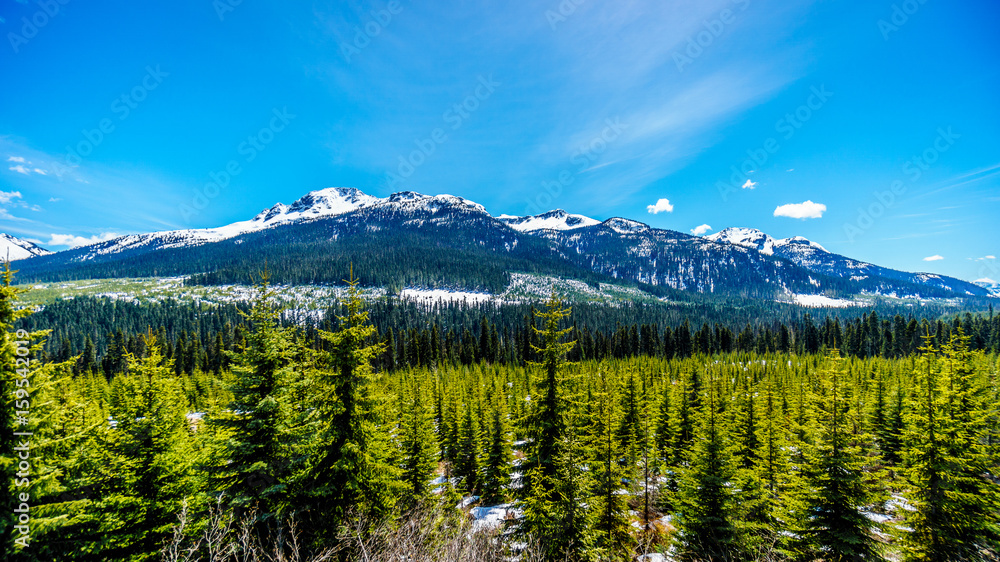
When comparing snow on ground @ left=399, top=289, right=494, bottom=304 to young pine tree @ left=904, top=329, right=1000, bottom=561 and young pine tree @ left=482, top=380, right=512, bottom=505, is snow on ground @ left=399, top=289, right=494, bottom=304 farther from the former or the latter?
young pine tree @ left=904, top=329, right=1000, bottom=561

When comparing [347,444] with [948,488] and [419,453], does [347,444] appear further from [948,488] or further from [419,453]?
[948,488]

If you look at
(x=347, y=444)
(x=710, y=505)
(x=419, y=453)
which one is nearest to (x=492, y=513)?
(x=419, y=453)

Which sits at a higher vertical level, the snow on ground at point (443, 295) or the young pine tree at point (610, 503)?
the snow on ground at point (443, 295)

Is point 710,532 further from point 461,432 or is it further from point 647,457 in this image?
point 461,432

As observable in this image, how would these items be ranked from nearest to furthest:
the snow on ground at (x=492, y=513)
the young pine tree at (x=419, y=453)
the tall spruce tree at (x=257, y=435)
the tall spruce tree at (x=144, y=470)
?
the tall spruce tree at (x=144, y=470) < the tall spruce tree at (x=257, y=435) < the young pine tree at (x=419, y=453) < the snow on ground at (x=492, y=513)

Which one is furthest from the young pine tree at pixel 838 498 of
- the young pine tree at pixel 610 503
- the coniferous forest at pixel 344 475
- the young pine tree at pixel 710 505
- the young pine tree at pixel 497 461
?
the young pine tree at pixel 497 461

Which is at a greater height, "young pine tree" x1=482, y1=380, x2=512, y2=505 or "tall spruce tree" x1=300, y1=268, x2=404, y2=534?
"tall spruce tree" x1=300, y1=268, x2=404, y2=534

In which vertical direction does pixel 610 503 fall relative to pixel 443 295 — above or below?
below

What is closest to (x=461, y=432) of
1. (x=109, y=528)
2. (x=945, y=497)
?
(x=109, y=528)

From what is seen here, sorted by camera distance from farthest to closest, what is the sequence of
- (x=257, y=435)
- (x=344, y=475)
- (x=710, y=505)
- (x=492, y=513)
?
1. (x=492, y=513)
2. (x=710, y=505)
3. (x=344, y=475)
4. (x=257, y=435)

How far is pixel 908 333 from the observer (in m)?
78.8

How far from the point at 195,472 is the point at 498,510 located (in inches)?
697

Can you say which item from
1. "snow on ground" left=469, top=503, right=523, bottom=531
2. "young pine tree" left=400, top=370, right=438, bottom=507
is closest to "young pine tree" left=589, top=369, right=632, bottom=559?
"snow on ground" left=469, top=503, right=523, bottom=531

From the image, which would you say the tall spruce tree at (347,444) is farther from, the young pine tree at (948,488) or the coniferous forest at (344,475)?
the young pine tree at (948,488)
